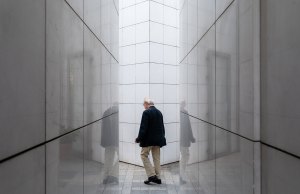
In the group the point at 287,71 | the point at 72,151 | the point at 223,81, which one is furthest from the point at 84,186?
the point at 287,71

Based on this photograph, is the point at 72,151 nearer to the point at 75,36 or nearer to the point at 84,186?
the point at 84,186

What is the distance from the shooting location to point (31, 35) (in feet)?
5.16

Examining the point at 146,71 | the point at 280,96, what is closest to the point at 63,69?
the point at 280,96

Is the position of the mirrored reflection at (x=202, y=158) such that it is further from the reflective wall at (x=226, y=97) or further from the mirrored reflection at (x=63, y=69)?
the mirrored reflection at (x=63, y=69)

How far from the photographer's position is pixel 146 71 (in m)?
10.7

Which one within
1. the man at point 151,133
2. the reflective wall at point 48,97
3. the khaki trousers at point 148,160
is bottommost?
the khaki trousers at point 148,160

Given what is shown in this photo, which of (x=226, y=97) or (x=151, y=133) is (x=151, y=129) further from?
(x=226, y=97)

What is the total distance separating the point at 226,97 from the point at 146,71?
795cm

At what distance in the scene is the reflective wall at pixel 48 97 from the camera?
134 centimetres

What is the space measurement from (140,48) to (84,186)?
8330mm

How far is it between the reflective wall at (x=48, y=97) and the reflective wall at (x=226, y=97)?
125 centimetres

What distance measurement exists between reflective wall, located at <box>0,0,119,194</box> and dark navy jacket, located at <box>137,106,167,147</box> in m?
4.61

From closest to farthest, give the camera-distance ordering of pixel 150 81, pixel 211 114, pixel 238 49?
pixel 238 49, pixel 211 114, pixel 150 81

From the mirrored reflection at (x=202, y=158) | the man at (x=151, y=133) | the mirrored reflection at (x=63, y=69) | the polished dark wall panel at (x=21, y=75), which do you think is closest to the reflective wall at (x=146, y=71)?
the man at (x=151, y=133)
